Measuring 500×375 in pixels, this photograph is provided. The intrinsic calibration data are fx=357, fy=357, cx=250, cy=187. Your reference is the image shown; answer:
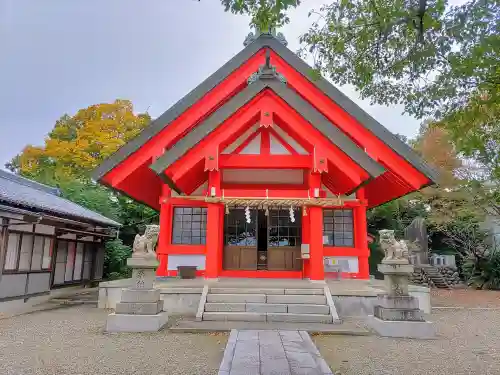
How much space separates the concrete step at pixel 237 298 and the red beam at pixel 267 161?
11.0 ft

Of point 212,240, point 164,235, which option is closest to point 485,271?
point 212,240

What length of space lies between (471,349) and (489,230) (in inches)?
655

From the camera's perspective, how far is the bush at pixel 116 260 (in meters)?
16.4

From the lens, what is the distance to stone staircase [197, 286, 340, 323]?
23.0 feet

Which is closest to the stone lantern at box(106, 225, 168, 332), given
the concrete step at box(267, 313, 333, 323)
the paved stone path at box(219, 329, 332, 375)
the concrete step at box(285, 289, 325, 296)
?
the paved stone path at box(219, 329, 332, 375)

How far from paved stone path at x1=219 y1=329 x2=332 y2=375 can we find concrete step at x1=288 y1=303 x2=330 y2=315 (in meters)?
1.21

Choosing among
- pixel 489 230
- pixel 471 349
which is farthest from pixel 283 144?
pixel 489 230

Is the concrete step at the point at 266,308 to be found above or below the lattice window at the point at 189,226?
below

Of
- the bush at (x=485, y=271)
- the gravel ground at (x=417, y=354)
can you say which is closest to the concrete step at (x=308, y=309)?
the gravel ground at (x=417, y=354)

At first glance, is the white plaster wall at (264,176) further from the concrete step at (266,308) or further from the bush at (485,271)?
the bush at (485,271)

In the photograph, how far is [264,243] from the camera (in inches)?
440

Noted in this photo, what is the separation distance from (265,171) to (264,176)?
17 cm

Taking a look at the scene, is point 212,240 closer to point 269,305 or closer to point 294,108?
point 269,305

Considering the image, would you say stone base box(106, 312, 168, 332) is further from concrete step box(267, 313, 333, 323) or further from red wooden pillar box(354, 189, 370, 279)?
red wooden pillar box(354, 189, 370, 279)
